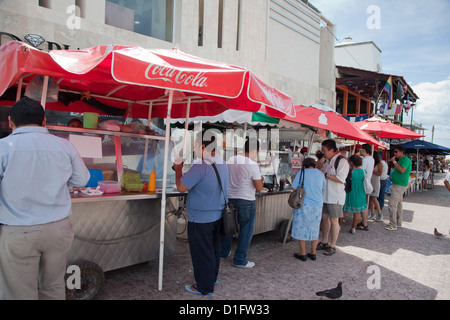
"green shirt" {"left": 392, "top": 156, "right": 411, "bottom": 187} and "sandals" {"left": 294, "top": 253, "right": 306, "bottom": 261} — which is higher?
"green shirt" {"left": 392, "top": 156, "right": 411, "bottom": 187}

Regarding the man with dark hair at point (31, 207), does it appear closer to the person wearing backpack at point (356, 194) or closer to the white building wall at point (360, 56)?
the person wearing backpack at point (356, 194)

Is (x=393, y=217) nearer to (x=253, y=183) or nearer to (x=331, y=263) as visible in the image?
(x=331, y=263)

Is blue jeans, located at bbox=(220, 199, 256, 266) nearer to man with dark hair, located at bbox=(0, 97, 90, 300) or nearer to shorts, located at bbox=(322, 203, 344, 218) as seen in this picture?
shorts, located at bbox=(322, 203, 344, 218)

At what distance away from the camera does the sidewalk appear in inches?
154

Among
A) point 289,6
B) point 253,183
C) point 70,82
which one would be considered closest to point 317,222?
point 253,183

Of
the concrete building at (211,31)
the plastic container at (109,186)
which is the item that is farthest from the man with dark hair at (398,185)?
the plastic container at (109,186)

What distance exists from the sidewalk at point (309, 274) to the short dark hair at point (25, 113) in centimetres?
219

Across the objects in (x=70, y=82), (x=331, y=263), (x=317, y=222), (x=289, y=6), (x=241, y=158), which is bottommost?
(x=331, y=263)

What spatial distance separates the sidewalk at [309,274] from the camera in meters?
3.92

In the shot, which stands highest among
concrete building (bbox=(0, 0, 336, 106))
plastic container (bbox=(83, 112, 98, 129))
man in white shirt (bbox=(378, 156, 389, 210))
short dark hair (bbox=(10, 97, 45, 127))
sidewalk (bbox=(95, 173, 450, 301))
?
concrete building (bbox=(0, 0, 336, 106))

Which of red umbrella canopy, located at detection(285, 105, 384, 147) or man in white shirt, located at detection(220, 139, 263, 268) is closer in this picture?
man in white shirt, located at detection(220, 139, 263, 268)

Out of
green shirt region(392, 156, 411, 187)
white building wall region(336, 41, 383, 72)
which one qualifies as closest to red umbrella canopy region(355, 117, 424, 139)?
green shirt region(392, 156, 411, 187)

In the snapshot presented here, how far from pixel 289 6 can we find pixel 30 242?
13.1 meters

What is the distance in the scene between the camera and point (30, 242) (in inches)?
91.0
